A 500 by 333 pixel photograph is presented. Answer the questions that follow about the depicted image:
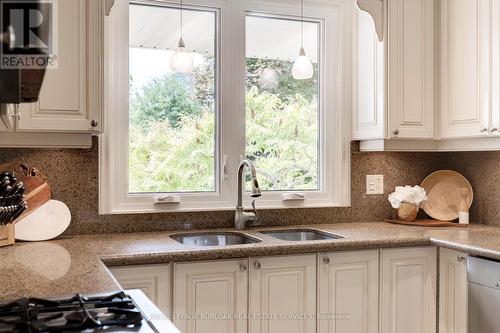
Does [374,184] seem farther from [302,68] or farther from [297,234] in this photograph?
[302,68]

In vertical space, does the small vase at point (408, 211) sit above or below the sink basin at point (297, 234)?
above

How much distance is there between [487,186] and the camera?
9.82 ft

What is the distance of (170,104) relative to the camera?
2781 millimetres

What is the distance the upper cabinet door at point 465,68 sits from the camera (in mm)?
2600

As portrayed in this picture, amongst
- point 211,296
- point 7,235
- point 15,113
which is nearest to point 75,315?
point 15,113

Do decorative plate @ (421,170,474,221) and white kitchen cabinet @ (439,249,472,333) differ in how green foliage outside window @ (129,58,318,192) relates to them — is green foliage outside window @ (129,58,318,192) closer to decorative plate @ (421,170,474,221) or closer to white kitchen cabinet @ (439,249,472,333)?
decorative plate @ (421,170,474,221)

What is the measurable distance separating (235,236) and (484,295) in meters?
1.21

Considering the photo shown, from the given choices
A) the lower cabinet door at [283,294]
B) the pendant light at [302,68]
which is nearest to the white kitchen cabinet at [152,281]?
the lower cabinet door at [283,294]

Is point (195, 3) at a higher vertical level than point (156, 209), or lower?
higher

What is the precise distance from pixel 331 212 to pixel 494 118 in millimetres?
1031

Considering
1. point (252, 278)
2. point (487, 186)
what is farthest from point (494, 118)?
point (252, 278)

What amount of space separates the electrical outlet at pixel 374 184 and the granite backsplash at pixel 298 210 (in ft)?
0.09

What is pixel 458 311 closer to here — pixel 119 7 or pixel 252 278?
pixel 252 278

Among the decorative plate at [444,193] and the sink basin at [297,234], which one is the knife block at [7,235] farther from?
the decorative plate at [444,193]
